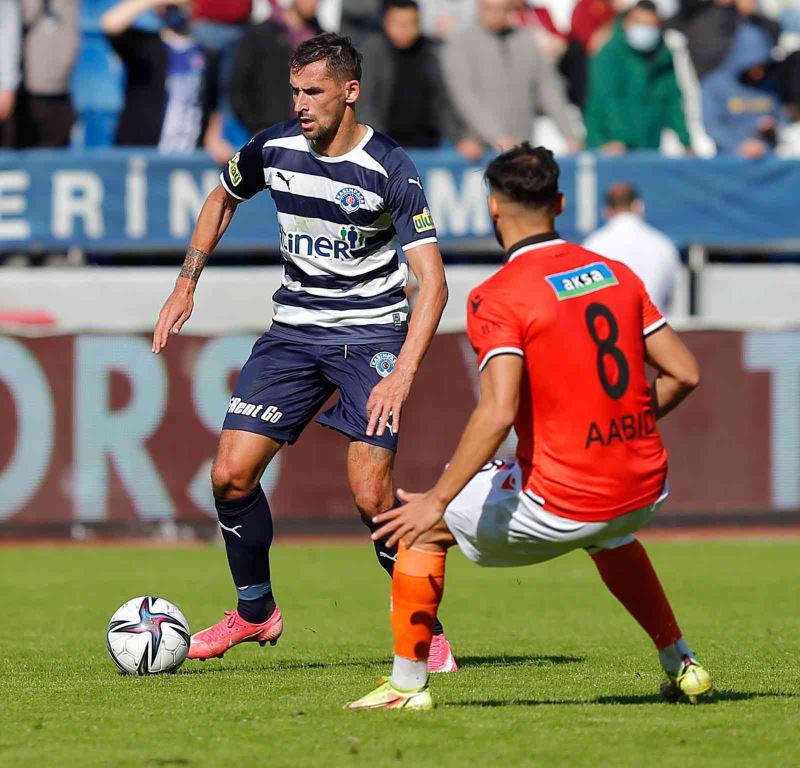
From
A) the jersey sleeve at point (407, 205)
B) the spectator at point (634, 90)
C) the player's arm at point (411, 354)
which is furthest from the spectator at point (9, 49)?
the player's arm at point (411, 354)

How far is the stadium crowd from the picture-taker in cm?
1509

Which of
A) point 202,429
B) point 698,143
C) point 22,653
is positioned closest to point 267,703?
point 22,653

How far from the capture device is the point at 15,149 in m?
15.5

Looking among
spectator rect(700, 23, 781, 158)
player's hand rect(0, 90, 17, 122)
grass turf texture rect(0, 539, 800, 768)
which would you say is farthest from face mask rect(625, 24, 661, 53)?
player's hand rect(0, 90, 17, 122)

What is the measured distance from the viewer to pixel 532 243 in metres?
5.54

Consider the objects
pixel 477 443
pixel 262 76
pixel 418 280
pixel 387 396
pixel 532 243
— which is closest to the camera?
pixel 477 443

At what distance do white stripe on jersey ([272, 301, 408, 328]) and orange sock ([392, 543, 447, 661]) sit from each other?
1921 mm

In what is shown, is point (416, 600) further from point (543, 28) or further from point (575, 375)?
point (543, 28)

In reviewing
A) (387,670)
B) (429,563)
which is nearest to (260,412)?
(387,670)

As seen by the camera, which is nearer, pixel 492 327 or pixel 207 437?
pixel 492 327

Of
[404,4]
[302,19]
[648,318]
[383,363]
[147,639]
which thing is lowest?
[147,639]

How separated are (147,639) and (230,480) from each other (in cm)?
76

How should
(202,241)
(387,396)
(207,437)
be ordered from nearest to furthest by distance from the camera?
1. (387,396)
2. (202,241)
3. (207,437)

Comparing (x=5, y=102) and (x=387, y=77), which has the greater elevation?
(x=387, y=77)
